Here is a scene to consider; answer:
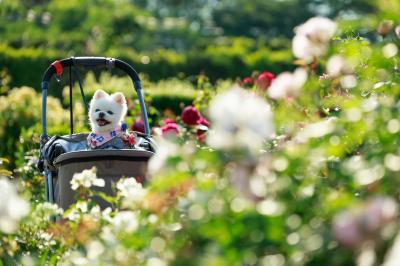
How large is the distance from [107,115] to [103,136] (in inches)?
6.0

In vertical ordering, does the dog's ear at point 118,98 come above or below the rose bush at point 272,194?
above

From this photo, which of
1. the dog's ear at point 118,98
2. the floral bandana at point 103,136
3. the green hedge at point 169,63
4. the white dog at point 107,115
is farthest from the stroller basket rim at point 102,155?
the green hedge at point 169,63

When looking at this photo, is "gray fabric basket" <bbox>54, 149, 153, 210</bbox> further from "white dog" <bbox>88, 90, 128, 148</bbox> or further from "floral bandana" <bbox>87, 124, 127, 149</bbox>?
"white dog" <bbox>88, 90, 128, 148</bbox>

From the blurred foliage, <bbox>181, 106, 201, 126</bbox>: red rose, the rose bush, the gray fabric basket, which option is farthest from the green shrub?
the rose bush

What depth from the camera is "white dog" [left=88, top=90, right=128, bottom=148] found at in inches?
232

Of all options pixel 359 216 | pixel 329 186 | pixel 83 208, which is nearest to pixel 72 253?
pixel 83 208

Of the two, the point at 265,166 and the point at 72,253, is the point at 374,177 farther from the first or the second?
the point at 72,253

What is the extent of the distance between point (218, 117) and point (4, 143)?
774 centimetres

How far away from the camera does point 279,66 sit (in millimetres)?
21406

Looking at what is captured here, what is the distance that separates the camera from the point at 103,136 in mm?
5840

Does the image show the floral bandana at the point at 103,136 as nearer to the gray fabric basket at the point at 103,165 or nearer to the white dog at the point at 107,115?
the white dog at the point at 107,115

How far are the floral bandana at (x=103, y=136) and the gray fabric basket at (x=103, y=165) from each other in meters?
0.68

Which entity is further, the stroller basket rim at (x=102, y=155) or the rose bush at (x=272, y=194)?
the stroller basket rim at (x=102, y=155)

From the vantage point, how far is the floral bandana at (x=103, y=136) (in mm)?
5727
